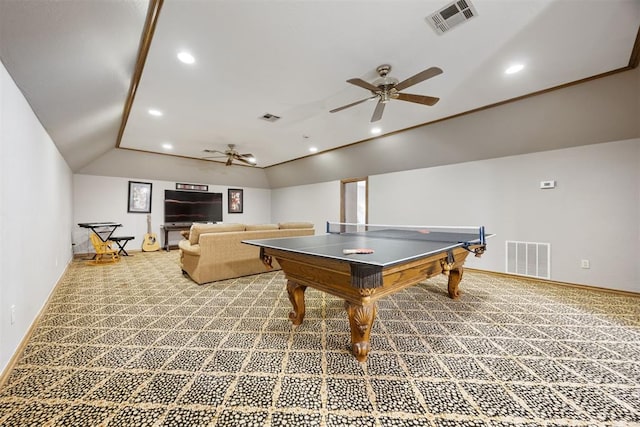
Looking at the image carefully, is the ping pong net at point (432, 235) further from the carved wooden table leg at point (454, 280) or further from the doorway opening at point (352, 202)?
the doorway opening at point (352, 202)

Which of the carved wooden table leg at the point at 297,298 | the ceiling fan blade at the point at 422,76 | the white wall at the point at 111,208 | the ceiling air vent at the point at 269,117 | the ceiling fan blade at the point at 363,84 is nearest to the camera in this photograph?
the ceiling fan blade at the point at 422,76

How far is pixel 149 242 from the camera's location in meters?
7.59

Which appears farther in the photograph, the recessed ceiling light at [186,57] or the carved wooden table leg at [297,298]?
the recessed ceiling light at [186,57]

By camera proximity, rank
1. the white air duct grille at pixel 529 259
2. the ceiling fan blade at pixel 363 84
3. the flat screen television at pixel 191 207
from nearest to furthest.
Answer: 1. the ceiling fan blade at pixel 363 84
2. the white air duct grille at pixel 529 259
3. the flat screen television at pixel 191 207

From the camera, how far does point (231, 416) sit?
140cm

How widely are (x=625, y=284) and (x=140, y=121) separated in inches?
326

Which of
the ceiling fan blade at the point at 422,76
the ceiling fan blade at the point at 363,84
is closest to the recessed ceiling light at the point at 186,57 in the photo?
the ceiling fan blade at the point at 363,84

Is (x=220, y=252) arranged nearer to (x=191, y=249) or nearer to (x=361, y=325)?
(x=191, y=249)

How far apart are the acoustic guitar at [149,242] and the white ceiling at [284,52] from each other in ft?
13.0

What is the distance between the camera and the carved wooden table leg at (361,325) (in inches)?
74.3

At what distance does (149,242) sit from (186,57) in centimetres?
659

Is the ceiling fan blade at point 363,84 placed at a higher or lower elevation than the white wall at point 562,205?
higher

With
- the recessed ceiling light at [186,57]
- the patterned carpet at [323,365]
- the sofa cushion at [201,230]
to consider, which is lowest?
the patterned carpet at [323,365]

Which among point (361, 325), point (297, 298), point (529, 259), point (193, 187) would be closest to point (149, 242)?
point (193, 187)
